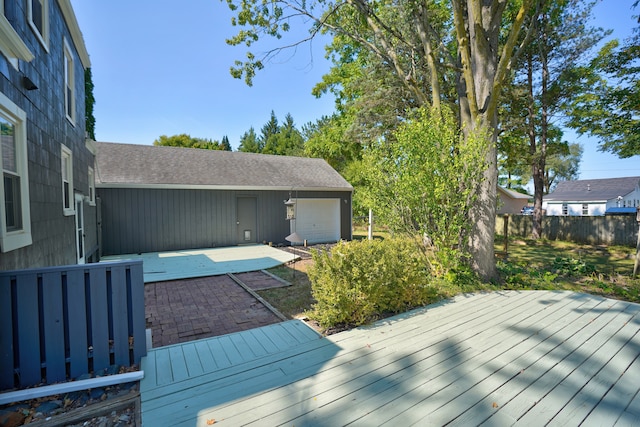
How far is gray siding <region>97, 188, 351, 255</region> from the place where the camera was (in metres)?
9.68

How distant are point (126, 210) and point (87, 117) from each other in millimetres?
3085

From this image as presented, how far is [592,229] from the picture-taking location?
1327 centimetres

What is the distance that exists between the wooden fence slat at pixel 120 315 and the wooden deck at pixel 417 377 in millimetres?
257

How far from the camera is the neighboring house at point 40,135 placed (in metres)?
2.89

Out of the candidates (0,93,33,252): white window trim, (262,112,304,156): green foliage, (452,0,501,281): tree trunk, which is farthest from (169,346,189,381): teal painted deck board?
(262,112,304,156): green foliage

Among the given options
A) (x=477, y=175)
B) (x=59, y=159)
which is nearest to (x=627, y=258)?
(x=477, y=175)

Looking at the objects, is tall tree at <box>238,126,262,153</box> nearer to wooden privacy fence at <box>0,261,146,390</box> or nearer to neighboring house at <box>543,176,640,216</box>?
neighboring house at <box>543,176,640,216</box>

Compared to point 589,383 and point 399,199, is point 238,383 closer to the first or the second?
point 589,383

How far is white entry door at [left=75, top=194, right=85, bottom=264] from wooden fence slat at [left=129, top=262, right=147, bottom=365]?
14.7 feet

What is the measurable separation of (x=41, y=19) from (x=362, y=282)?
580 centimetres

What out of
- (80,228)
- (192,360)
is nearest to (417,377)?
(192,360)

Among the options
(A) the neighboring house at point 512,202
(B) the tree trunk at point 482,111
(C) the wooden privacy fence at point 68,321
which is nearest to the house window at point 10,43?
(C) the wooden privacy fence at point 68,321

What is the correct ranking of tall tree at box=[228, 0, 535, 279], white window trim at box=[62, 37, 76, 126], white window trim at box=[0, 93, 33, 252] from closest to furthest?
white window trim at box=[0, 93, 33, 252] < white window trim at box=[62, 37, 76, 126] < tall tree at box=[228, 0, 535, 279]

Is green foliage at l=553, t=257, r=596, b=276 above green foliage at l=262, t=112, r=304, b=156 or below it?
below
